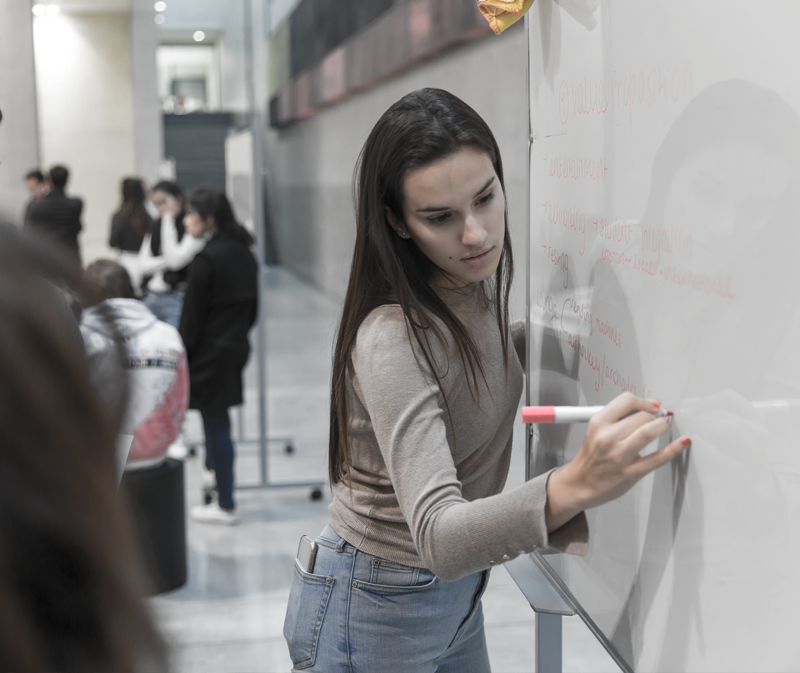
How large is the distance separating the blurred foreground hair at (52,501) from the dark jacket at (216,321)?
3.42 m

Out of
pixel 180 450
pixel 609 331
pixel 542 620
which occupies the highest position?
pixel 609 331

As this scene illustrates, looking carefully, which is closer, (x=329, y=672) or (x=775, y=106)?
(x=775, y=106)

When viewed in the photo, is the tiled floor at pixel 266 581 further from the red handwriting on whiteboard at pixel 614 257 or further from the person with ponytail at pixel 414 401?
the red handwriting on whiteboard at pixel 614 257

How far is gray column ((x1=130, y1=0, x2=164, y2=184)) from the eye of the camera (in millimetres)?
9766

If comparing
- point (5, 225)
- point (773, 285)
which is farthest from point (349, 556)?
point (5, 225)

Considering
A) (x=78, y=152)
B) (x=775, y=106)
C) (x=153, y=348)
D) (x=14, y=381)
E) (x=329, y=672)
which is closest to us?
(x=14, y=381)

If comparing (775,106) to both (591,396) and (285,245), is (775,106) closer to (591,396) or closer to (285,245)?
(591,396)

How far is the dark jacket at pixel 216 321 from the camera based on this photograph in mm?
3756

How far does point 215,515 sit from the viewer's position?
3977mm

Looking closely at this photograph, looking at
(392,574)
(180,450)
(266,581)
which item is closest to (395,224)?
(392,574)

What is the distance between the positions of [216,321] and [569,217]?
278 centimetres

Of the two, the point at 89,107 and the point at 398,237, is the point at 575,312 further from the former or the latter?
the point at 89,107

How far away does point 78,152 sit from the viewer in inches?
376

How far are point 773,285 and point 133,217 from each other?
586 centimetres
